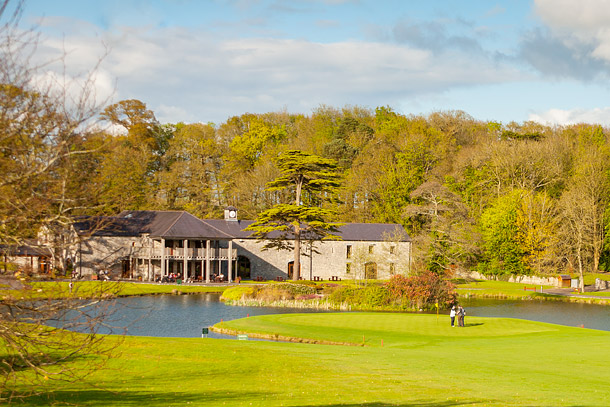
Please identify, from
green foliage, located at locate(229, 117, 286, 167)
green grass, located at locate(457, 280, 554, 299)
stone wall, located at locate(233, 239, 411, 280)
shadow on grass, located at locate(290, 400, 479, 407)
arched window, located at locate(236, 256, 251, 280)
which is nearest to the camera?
shadow on grass, located at locate(290, 400, 479, 407)

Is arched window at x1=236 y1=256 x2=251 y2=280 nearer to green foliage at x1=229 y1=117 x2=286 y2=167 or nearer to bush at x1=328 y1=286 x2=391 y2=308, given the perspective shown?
bush at x1=328 y1=286 x2=391 y2=308

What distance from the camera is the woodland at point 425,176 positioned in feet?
229

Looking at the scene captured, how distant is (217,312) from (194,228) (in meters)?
23.2

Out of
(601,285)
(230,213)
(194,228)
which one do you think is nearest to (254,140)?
(230,213)

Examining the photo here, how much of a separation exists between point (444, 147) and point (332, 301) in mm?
42629

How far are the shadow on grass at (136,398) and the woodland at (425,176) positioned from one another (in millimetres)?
44622

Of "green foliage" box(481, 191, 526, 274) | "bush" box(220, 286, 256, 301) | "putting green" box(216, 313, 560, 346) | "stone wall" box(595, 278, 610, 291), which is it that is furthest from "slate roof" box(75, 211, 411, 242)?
"putting green" box(216, 313, 560, 346)

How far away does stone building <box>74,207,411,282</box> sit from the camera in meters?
63.5

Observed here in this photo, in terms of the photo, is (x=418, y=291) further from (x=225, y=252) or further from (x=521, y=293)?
(x=225, y=252)

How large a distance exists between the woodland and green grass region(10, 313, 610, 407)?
1427 inches

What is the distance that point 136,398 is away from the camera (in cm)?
1404

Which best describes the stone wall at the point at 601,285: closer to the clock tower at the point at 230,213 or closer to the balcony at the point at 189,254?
the balcony at the point at 189,254

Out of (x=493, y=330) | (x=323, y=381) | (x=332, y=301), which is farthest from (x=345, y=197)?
(x=323, y=381)

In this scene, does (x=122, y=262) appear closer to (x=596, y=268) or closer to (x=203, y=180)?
(x=203, y=180)
